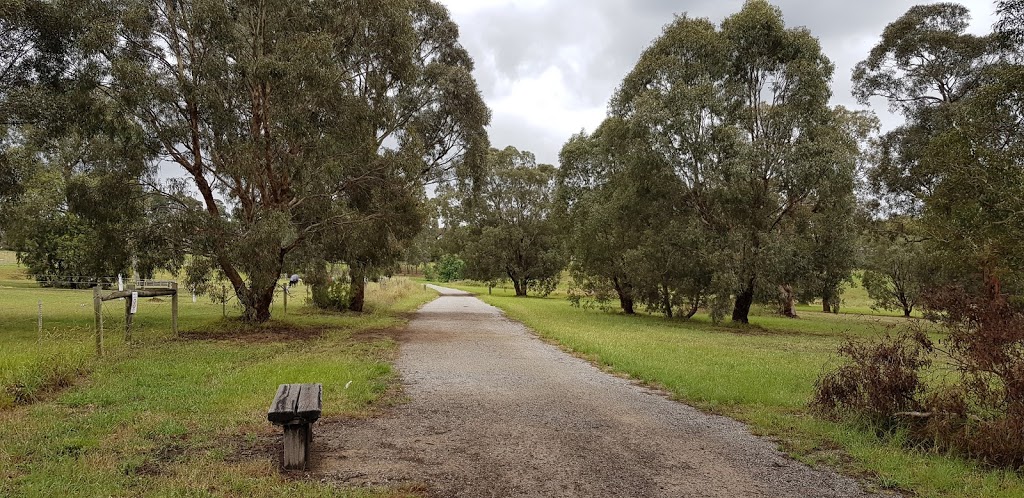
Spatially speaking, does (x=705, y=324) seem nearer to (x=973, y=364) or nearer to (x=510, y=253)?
(x=973, y=364)

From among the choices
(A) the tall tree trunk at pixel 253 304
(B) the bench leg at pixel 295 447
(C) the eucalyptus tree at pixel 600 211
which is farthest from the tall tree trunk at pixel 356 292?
(B) the bench leg at pixel 295 447

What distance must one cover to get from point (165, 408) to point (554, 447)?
14.8 ft

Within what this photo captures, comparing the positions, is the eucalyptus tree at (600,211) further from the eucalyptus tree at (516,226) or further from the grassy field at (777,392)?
the eucalyptus tree at (516,226)

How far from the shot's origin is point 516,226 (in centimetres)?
5350

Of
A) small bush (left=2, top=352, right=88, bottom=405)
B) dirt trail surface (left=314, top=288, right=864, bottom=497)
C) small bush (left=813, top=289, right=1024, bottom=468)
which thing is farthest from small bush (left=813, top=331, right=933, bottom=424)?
small bush (left=2, top=352, right=88, bottom=405)

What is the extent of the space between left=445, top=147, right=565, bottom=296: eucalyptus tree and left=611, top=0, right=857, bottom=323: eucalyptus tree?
29.3 metres

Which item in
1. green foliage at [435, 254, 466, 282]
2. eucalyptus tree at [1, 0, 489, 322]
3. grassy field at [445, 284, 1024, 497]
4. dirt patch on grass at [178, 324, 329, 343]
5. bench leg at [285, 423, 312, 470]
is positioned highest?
eucalyptus tree at [1, 0, 489, 322]

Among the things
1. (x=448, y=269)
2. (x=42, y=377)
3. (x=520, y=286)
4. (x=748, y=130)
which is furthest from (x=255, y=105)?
(x=448, y=269)

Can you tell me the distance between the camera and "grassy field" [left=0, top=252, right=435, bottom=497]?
4305 millimetres

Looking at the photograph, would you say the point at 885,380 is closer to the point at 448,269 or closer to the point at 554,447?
the point at 554,447

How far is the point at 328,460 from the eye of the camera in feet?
16.5

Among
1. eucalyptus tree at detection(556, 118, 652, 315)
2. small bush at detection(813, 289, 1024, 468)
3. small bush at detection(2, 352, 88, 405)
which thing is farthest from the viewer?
eucalyptus tree at detection(556, 118, 652, 315)

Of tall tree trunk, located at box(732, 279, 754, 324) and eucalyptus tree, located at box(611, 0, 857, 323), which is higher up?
eucalyptus tree, located at box(611, 0, 857, 323)

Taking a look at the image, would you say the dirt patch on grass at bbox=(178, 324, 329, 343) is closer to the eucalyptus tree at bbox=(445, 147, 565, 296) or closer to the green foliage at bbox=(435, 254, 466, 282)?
the eucalyptus tree at bbox=(445, 147, 565, 296)
